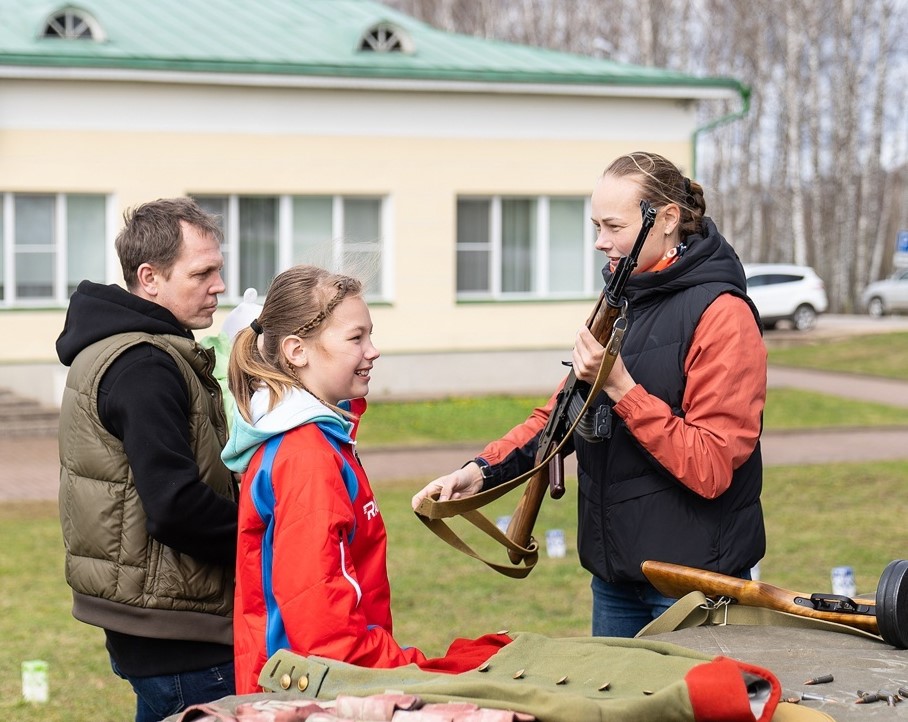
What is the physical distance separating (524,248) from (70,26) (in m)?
7.96

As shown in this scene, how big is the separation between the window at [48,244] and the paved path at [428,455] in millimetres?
2874

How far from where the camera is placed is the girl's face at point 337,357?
10.2 feet

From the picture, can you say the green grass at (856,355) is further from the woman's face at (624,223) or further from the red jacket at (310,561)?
the red jacket at (310,561)

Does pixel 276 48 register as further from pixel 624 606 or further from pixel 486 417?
pixel 624 606

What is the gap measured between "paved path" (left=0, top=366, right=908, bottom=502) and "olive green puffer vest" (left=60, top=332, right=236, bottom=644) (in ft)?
30.7

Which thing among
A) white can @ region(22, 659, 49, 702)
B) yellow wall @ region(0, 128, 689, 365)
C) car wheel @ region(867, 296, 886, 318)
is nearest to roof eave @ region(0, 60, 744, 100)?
yellow wall @ region(0, 128, 689, 365)

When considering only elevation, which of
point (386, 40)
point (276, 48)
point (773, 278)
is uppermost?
point (386, 40)

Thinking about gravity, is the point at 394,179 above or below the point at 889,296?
above

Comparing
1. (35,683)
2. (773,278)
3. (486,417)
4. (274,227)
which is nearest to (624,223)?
(35,683)

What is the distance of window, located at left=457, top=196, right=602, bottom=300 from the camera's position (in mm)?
21047

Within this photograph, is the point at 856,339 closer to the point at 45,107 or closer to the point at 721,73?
the point at 721,73

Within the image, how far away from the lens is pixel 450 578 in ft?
29.3

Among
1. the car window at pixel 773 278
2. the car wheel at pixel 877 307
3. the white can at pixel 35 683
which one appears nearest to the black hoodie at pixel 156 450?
the white can at pixel 35 683

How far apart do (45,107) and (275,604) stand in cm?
1685
